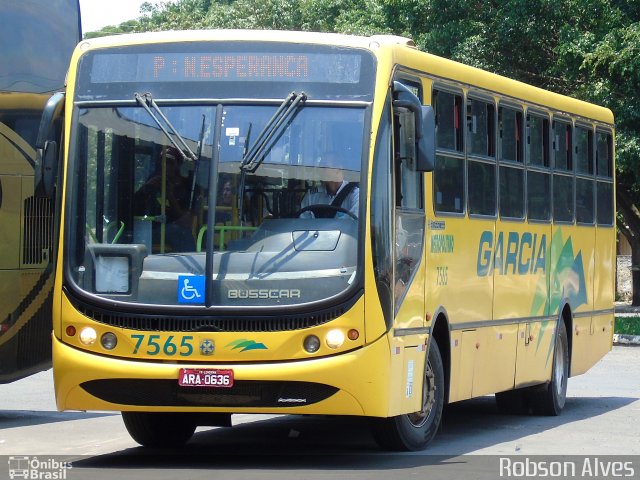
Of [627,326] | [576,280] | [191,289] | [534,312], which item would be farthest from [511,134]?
[627,326]

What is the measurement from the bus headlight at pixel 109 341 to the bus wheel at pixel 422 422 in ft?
6.80

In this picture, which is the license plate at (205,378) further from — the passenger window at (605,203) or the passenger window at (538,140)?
the passenger window at (605,203)

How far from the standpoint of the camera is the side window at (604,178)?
59.2 feet

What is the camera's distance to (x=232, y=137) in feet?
36.0

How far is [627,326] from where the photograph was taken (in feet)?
103

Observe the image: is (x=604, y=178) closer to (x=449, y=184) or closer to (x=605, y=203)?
(x=605, y=203)

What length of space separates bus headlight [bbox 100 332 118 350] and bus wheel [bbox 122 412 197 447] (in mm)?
1350

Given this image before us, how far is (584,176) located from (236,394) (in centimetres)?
771

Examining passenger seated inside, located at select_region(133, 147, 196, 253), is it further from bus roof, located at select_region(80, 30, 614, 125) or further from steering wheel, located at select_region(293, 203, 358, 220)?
bus roof, located at select_region(80, 30, 614, 125)

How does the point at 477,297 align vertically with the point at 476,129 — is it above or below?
below

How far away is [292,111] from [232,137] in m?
0.46

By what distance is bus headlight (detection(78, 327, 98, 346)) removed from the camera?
10.9m

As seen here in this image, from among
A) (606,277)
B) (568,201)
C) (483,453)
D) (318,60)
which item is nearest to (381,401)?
(483,453)

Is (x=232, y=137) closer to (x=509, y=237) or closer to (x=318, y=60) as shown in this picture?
(x=318, y=60)
